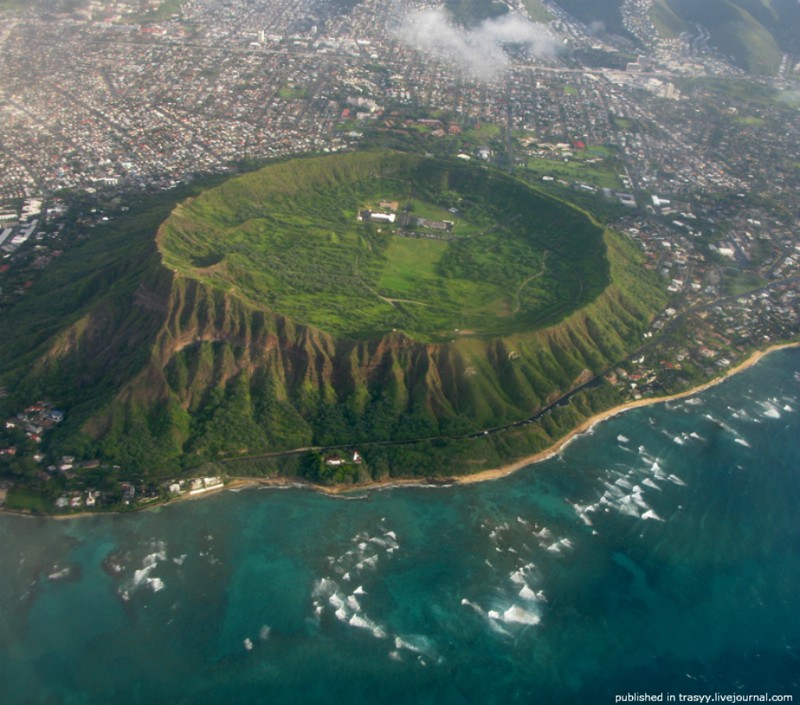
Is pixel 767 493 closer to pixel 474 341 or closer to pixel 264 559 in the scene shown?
pixel 474 341

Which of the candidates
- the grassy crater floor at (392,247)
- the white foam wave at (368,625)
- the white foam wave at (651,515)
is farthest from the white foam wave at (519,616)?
the grassy crater floor at (392,247)

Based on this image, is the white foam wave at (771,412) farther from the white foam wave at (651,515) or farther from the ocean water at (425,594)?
the white foam wave at (651,515)

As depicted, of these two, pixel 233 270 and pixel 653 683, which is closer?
pixel 653 683

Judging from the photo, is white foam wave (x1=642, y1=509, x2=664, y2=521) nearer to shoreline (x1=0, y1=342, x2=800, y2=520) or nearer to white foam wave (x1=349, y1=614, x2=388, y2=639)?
shoreline (x1=0, y1=342, x2=800, y2=520)

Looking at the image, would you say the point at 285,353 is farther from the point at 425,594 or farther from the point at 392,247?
the point at 392,247

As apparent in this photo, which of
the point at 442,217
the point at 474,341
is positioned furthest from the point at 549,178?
the point at 474,341

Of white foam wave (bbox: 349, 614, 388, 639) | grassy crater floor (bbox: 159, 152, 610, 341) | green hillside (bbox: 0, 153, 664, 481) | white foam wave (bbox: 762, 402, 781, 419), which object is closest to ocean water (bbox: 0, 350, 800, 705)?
white foam wave (bbox: 349, 614, 388, 639)

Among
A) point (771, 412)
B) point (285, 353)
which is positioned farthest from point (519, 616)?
point (771, 412)
